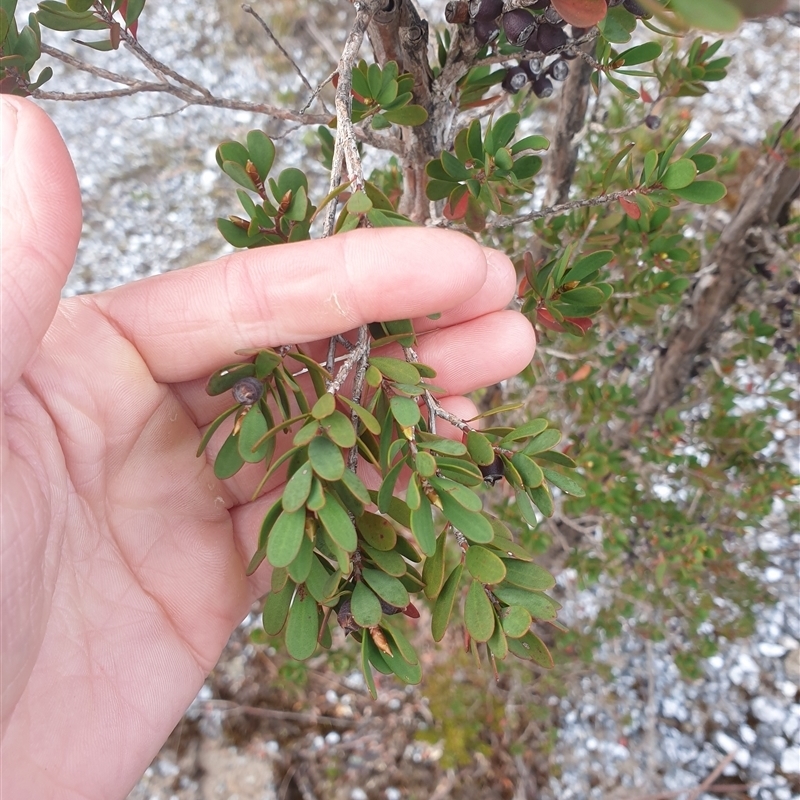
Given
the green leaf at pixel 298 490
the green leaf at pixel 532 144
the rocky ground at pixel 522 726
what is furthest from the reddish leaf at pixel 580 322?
the rocky ground at pixel 522 726

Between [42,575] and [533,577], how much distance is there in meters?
0.91

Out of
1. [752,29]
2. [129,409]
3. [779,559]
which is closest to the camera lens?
[129,409]

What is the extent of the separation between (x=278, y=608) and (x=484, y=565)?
29 cm

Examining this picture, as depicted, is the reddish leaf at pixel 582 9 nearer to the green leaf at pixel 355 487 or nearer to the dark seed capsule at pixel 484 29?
the dark seed capsule at pixel 484 29

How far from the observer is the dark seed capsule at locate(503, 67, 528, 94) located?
1156mm

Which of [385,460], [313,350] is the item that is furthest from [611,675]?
[385,460]

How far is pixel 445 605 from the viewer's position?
2.83ft

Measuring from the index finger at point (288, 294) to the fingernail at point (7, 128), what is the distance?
39 centimetres

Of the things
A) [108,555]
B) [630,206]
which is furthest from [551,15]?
[108,555]

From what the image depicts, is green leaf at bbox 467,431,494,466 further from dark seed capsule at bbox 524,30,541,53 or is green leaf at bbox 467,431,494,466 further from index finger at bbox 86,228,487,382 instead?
dark seed capsule at bbox 524,30,541,53

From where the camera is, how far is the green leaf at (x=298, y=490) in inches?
28.9

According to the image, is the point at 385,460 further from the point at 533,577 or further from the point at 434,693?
the point at 434,693

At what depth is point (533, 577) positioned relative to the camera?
88 centimetres

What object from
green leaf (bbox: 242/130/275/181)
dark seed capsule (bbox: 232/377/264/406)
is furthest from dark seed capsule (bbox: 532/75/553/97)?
dark seed capsule (bbox: 232/377/264/406)
